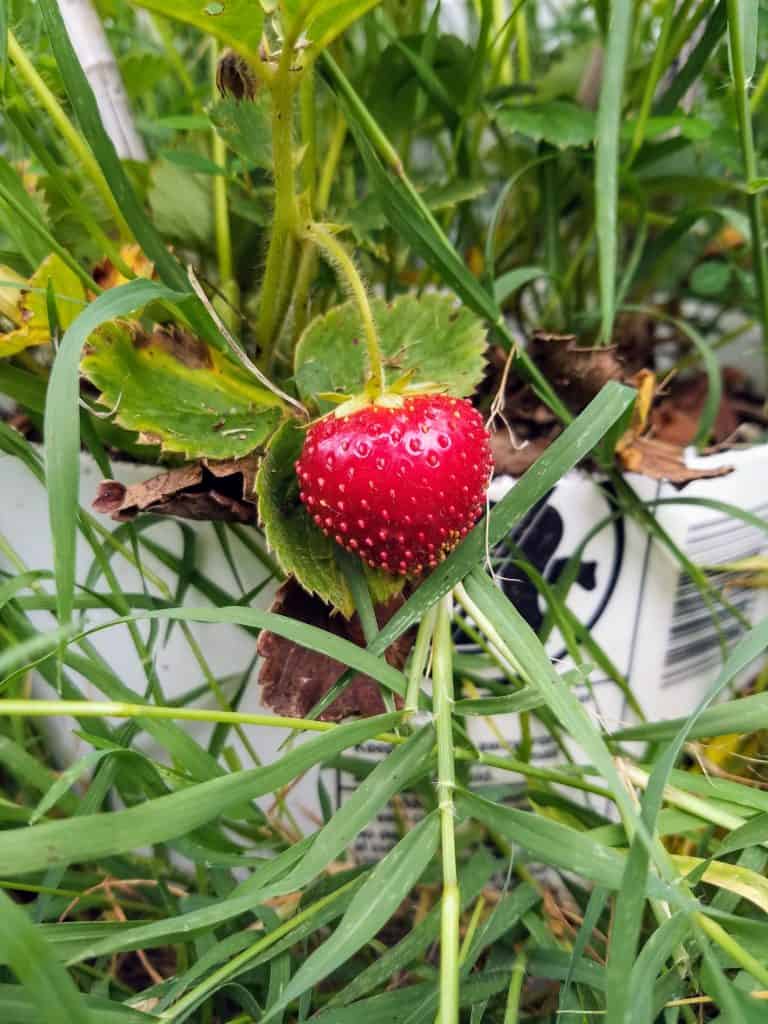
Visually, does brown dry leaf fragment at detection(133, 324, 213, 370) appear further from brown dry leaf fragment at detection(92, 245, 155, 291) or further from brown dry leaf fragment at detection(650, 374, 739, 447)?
brown dry leaf fragment at detection(650, 374, 739, 447)

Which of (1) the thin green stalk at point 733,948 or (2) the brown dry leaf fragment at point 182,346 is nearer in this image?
(1) the thin green stalk at point 733,948

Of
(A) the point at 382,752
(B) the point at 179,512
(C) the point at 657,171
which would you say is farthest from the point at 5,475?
(C) the point at 657,171

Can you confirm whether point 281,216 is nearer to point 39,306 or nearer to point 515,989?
point 39,306

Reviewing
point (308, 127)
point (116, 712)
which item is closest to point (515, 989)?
point (116, 712)

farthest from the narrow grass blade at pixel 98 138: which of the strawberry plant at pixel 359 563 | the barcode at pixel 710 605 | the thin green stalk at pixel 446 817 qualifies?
the barcode at pixel 710 605

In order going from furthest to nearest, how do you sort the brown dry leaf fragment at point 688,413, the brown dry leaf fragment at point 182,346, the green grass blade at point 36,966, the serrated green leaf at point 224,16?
the brown dry leaf fragment at point 688,413 < the brown dry leaf fragment at point 182,346 < the serrated green leaf at point 224,16 < the green grass blade at point 36,966

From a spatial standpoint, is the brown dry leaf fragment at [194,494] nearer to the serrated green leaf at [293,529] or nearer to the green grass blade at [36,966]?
the serrated green leaf at [293,529]
